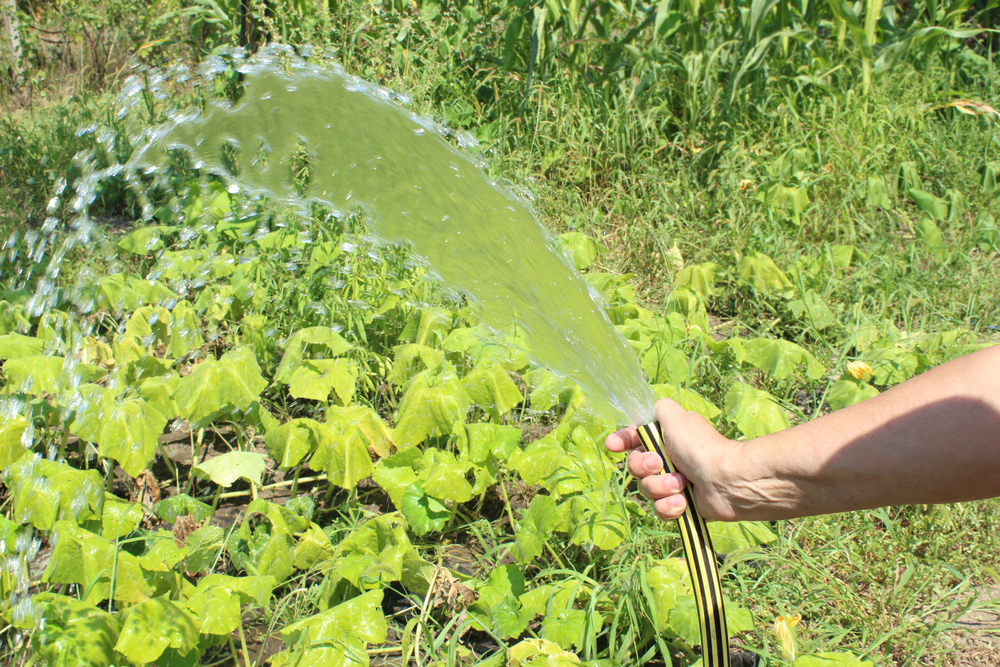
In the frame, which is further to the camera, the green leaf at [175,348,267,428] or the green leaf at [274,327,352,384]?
the green leaf at [274,327,352,384]

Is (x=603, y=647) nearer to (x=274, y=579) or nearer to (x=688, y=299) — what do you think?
(x=274, y=579)

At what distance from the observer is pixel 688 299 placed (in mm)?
2873

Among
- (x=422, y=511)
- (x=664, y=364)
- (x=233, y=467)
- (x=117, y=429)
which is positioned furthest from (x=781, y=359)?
(x=117, y=429)

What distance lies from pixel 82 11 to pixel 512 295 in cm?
567

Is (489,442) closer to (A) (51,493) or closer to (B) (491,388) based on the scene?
(B) (491,388)

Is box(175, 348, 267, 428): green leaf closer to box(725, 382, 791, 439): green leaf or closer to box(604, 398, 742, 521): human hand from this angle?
box(604, 398, 742, 521): human hand

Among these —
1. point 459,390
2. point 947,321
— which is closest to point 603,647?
point 459,390

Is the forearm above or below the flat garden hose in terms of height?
above

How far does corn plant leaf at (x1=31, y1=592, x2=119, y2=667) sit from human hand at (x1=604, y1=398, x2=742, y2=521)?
1.04 m

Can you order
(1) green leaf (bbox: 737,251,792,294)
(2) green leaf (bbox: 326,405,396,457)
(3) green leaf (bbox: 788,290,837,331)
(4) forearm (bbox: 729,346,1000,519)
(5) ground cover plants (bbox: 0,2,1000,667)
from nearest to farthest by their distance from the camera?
(4) forearm (bbox: 729,346,1000,519), (5) ground cover plants (bbox: 0,2,1000,667), (2) green leaf (bbox: 326,405,396,457), (3) green leaf (bbox: 788,290,837,331), (1) green leaf (bbox: 737,251,792,294)

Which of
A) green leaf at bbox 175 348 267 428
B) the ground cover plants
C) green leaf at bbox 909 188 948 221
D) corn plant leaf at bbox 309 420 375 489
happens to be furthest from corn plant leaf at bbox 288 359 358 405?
green leaf at bbox 909 188 948 221

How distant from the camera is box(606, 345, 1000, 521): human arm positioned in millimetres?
1055

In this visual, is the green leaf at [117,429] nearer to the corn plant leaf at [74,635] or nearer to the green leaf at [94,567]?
the green leaf at [94,567]


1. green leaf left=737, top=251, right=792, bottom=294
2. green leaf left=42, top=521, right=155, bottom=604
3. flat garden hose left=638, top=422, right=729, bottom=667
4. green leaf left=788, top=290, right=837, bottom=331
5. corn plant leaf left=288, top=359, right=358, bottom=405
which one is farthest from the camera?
green leaf left=737, top=251, right=792, bottom=294
